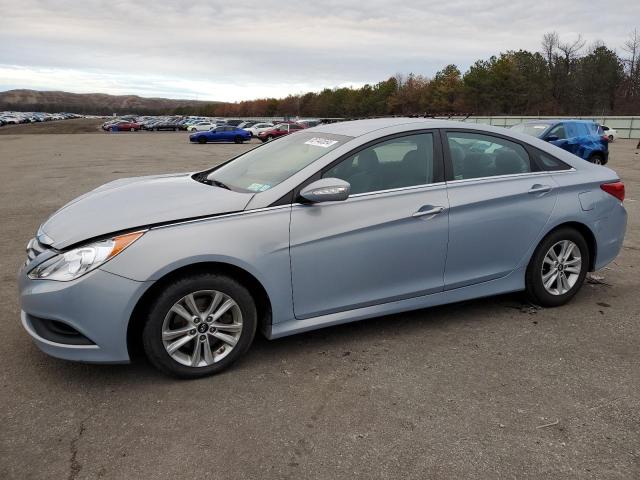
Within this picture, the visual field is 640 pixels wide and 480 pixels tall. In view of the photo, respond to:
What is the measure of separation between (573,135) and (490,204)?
11.6 m

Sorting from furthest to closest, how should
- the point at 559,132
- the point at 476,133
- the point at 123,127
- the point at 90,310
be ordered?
the point at 123,127
the point at 559,132
the point at 476,133
the point at 90,310

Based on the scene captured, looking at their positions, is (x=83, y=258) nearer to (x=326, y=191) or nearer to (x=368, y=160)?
(x=326, y=191)

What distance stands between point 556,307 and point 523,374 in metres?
1.34

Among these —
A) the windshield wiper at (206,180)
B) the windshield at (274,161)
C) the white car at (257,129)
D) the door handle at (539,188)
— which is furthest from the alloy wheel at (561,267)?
the white car at (257,129)

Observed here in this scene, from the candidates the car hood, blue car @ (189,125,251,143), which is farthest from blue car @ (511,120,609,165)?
blue car @ (189,125,251,143)

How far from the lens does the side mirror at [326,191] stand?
3.32m

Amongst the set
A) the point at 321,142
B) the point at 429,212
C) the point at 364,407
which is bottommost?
the point at 364,407

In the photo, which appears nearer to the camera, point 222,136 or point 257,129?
→ point 222,136

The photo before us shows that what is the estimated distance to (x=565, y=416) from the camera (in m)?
2.89

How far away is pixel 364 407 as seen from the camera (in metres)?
2.97

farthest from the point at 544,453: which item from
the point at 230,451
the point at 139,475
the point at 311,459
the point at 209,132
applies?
the point at 209,132

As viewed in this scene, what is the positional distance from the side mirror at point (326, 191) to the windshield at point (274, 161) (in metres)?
0.29

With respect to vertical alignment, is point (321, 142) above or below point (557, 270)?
above

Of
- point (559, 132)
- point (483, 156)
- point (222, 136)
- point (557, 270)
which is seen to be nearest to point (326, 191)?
point (483, 156)
